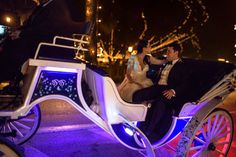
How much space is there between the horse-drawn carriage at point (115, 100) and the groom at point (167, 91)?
12cm

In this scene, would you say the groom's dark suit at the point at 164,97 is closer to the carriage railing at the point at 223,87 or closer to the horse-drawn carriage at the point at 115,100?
the horse-drawn carriage at the point at 115,100

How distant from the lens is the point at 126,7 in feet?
51.3

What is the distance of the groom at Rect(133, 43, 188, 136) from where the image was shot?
334 centimetres

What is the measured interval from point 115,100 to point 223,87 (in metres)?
1.52

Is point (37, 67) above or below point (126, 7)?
below

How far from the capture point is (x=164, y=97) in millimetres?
3350

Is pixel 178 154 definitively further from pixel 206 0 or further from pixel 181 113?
pixel 206 0

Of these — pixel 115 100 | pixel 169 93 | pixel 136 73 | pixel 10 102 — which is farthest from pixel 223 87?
pixel 10 102

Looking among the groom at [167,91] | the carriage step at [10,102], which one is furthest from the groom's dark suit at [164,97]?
the carriage step at [10,102]

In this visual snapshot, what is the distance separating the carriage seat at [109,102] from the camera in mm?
2904

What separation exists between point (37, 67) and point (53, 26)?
0.49 m

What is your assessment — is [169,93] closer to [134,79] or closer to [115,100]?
[134,79]

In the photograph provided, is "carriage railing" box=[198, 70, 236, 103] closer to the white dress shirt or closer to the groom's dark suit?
the groom's dark suit

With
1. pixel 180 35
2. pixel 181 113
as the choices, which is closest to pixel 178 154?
pixel 181 113
